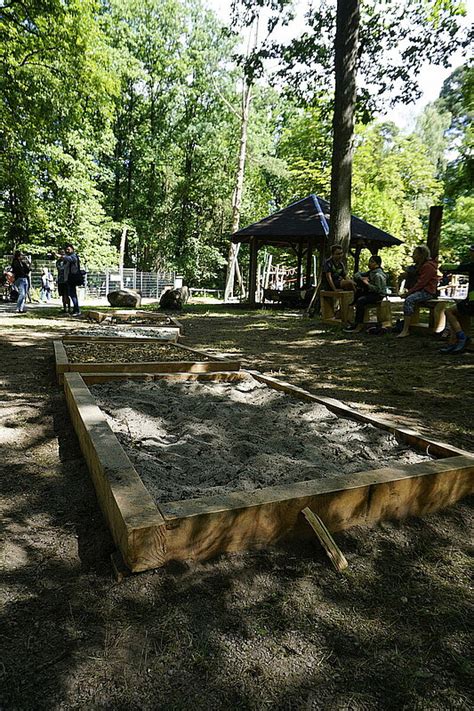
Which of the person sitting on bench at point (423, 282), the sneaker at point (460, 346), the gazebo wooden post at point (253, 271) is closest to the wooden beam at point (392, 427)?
the sneaker at point (460, 346)

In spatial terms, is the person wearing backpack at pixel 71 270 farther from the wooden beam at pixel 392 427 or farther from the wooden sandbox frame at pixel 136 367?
the wooden beam at pixel 392 427

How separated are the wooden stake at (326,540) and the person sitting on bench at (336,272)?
28.2 ft

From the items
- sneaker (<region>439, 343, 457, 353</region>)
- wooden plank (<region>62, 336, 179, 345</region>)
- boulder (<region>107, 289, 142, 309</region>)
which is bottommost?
wooden plank (<region>62, 336, 179, 345</region>)

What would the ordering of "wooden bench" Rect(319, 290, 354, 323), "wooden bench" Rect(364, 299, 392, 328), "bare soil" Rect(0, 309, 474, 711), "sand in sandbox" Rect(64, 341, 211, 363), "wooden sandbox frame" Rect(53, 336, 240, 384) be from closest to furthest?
"bare soil" Rect(0, 309, 474, 711) → "wooden sandbox frame" Rect(53, 336, 240, 384) → "sand in sandbox" Rect(64, 341, 211, 363) → "wooden bench" Rect(364, 299, 392, 328) → "wooden bench" Rect(319, 290, 354, 323)

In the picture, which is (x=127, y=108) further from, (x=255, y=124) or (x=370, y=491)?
(x=370, y=491)

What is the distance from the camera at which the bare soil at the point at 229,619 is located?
1.22 m

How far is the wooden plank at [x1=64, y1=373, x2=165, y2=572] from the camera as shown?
1.59 metres

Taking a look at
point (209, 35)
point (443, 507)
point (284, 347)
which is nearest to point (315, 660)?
point (443, 507)

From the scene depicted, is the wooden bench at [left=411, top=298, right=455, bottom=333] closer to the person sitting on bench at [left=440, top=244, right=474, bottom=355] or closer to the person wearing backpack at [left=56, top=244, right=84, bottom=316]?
the person sitting on bench at [left=440, top=244, right=474, bottom=355]

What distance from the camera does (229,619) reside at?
4.84ft

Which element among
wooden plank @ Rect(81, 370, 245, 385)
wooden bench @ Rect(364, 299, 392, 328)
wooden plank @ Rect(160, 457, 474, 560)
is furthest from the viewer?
wooden bench @ Rect(364, 299, 392, 328)

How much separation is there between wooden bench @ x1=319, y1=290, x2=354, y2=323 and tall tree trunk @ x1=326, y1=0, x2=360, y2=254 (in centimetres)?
105

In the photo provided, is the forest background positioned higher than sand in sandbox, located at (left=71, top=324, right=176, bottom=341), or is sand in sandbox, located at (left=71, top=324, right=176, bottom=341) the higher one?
the forest background

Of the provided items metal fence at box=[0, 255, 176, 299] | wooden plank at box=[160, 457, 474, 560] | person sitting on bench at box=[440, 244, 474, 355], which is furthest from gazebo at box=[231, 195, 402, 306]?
wooden plank at box=[160, 457, 474, 560]
